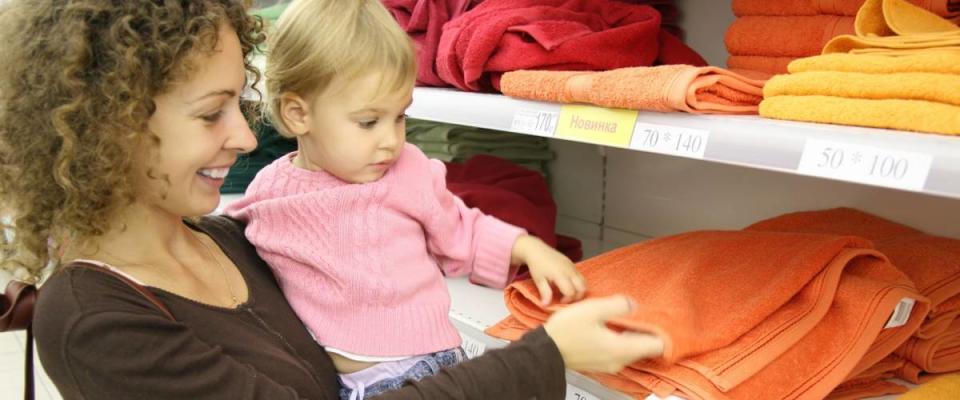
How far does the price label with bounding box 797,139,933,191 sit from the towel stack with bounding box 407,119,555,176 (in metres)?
1.20

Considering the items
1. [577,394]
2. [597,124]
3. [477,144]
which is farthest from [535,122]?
[477,144]

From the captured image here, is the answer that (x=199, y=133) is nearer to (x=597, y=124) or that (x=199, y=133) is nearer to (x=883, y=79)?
(x=597, y=124)

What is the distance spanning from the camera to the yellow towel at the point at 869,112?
0.72 meters

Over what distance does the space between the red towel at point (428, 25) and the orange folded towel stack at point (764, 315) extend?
1.87 feet

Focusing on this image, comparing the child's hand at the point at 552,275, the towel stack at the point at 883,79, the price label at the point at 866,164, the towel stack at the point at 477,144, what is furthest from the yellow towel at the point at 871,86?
the towel stack at the point at 477,144

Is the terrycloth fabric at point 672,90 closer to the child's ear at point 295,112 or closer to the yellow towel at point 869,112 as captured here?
the yellow towel at point 869,112

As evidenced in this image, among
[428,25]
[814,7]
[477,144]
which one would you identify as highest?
[814,7]

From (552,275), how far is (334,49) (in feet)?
1.33

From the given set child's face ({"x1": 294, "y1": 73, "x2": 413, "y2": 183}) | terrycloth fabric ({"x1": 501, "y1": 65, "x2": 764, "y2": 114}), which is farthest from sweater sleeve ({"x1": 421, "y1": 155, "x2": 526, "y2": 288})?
terrycloth fabric ({"x1": 501, "y1": 65, "x2": 764, "y2": 114})

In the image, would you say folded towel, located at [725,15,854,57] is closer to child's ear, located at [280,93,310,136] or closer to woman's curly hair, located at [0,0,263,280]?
child's ear, located at [280,93,310,136]

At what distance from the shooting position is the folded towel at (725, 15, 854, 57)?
112cm

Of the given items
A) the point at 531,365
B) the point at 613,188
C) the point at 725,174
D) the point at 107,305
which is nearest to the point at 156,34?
the point at 107,305

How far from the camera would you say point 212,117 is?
0.80 metres

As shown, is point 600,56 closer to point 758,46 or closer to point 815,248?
point 758,46
